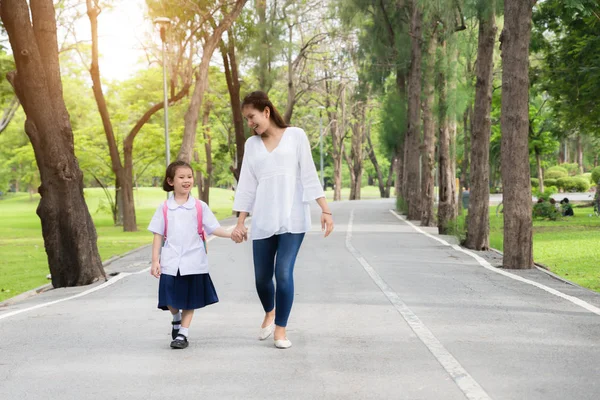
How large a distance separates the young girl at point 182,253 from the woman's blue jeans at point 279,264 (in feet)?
1.16

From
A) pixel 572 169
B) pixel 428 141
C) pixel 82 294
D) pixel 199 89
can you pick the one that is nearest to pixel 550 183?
pixel 572 169

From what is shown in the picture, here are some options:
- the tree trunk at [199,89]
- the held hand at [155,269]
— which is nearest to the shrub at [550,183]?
the tree trunk at [199,89]

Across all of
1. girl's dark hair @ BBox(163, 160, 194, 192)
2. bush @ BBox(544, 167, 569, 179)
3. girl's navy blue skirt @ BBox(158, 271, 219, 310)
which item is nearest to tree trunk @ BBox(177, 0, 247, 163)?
girl's dark hair @ BBox(163, 160, 194, 192)

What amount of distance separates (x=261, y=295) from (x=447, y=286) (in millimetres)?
4656

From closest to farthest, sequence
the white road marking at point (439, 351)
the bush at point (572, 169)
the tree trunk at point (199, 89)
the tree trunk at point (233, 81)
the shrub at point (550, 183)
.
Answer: the white road marking at point (439, 351)
the tree trunk at point (199, 89)
the tree trunk at point (233, 81)
the shrub at point (550, 183)
the bush at point (572, 169)

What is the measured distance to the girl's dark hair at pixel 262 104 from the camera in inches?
269

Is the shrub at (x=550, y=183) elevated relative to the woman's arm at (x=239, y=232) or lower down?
lower down

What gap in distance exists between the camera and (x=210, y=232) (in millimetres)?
7211

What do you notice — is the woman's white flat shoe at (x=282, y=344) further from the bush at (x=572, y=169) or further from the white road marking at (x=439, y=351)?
the bush at (x=572, y=169)

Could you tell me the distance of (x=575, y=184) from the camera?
2992 inches

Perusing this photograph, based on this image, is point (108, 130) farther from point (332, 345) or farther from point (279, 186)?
point (332, 345)

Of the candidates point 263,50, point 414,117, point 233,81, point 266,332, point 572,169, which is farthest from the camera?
point 572,169

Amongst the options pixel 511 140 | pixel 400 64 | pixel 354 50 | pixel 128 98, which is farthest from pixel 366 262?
pixel 128 98

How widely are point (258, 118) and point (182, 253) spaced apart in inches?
49.1
